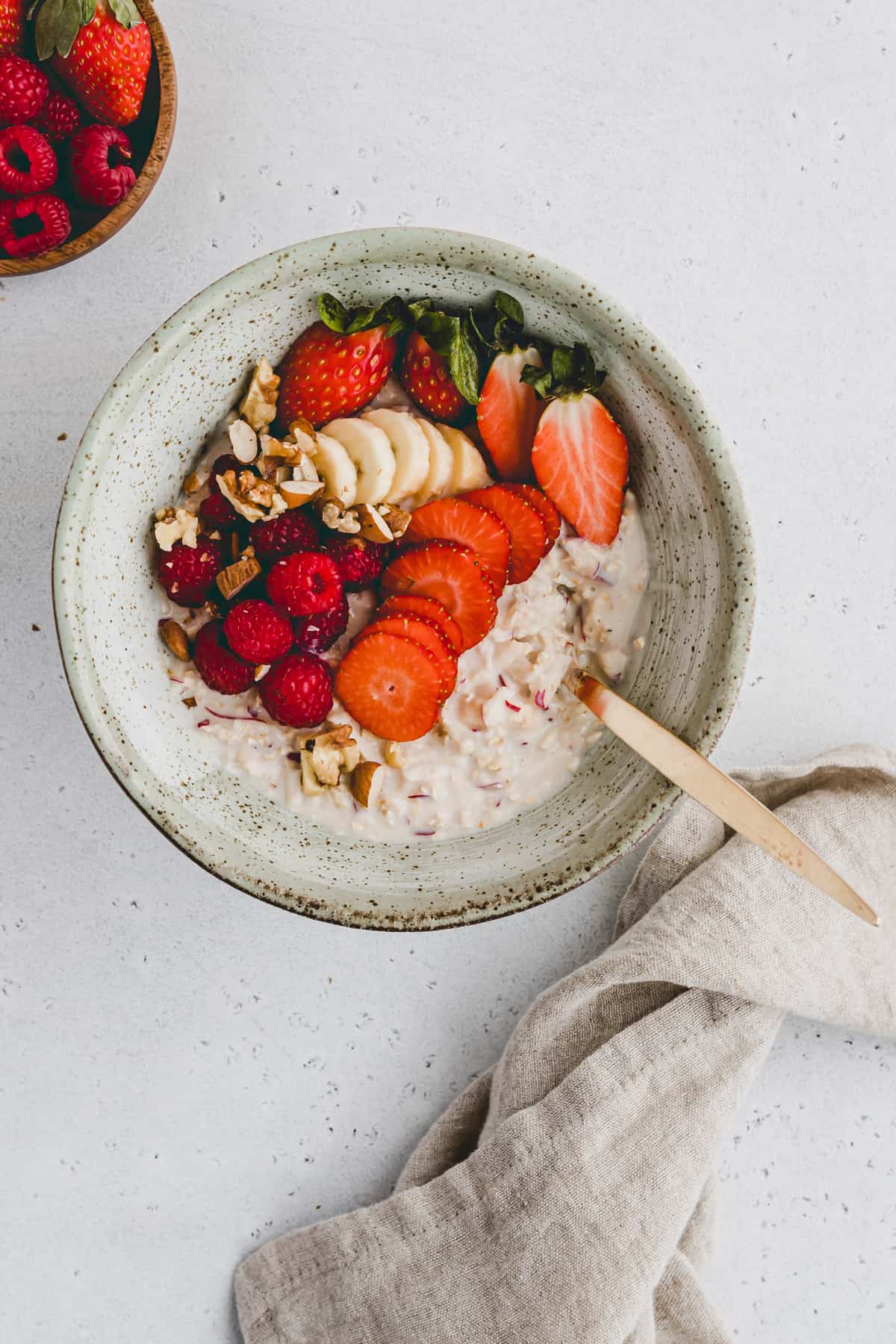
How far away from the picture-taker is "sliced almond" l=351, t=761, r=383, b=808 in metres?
1.04

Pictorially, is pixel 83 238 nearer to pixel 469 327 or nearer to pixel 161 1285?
pixel 469 327

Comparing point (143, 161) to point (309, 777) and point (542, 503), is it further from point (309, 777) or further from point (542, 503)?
point (309, 777)

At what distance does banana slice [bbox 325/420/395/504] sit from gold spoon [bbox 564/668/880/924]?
0.98ft

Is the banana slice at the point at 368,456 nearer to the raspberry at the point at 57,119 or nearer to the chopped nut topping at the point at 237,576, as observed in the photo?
the chopped nut topping at the point at 237,576

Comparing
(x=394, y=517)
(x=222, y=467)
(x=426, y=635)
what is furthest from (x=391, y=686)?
(x=222, y=467)

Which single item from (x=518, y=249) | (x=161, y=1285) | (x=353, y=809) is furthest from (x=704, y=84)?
(x=161, y=1285)

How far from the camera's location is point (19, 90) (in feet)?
3.33

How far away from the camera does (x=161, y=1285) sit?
3.92 feet

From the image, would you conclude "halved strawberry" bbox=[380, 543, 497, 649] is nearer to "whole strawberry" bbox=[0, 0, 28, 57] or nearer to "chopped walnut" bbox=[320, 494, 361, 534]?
"chopped walnut" bbox=[320, 494, 361, 534]

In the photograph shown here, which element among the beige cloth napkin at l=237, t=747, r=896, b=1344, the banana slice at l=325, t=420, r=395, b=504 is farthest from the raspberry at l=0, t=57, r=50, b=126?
the beige cloth napkin at l=237, t=747, r=896, b=1344

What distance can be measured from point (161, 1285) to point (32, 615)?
2.38 ft

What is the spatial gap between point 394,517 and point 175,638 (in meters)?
0.23

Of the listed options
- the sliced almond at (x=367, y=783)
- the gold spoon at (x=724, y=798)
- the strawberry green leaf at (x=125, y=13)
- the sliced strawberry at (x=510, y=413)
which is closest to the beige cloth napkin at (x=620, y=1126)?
the gold spoon at (x=724, y=798)

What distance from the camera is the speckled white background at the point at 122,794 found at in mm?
1147
